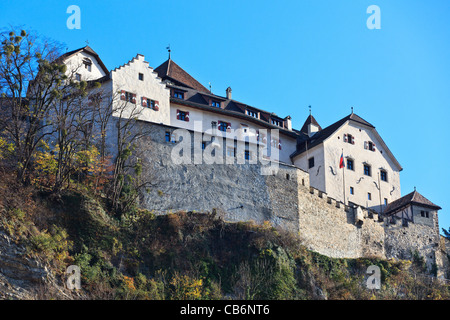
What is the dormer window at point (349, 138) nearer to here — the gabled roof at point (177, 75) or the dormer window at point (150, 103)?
the gabled roof at point (177, 75)

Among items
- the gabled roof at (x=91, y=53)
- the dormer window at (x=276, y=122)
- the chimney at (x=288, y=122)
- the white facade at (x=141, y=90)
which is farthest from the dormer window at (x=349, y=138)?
the gabled roof at (x=91, y=53)

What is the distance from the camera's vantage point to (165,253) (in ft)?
142

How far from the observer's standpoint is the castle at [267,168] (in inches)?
1911

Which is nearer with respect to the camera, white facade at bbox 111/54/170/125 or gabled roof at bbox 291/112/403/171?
white facade at bbox 111/54/170/125

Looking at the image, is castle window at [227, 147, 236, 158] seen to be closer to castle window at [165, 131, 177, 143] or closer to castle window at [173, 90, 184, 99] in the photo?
castle window at [165, 131, 177, 143]

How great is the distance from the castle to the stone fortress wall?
0.07 metres

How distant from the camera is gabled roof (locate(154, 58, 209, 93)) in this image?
5834 centimetres

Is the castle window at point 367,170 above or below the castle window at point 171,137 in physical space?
above

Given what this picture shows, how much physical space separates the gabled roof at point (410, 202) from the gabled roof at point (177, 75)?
1714 cm

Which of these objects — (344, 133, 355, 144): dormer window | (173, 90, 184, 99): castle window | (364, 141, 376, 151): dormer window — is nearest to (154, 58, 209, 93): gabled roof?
(173, 90, 184, 99): castle window

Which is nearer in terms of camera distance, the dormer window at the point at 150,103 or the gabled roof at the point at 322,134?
the dormer window at the point at 150,103

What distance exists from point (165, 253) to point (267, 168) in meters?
11.1
